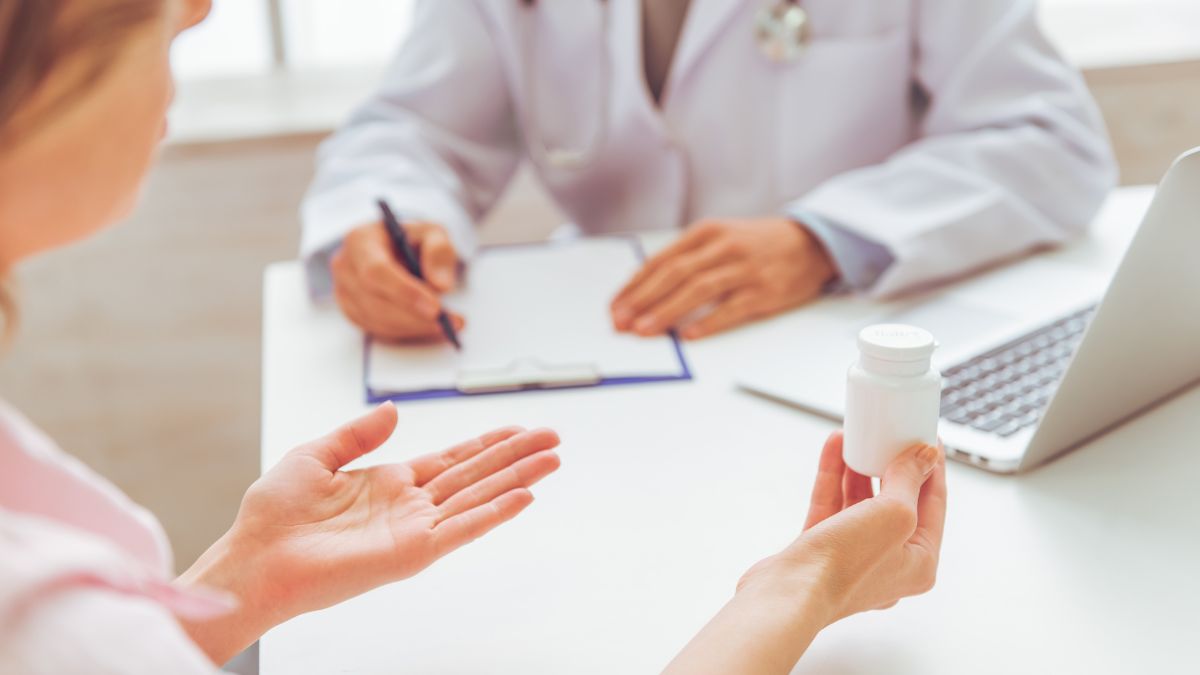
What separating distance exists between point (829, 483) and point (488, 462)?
0.22m

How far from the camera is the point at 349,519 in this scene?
0.76 metres

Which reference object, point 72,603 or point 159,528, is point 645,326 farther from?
point 72,603

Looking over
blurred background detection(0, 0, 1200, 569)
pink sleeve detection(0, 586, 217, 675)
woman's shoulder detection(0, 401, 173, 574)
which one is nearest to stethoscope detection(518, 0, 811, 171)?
blurred background detection(0, 0, 1200, 569)

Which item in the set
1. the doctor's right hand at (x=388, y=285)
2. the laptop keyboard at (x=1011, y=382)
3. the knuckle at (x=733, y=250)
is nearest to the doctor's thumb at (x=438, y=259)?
the doctor's right hand at (x=388, y=285)

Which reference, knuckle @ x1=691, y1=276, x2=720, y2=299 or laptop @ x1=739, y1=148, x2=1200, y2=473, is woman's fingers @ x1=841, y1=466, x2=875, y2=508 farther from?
knuckle @ x1=691, y1=276, x2=720, y2=299

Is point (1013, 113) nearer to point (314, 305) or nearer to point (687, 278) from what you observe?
point (687, 278)

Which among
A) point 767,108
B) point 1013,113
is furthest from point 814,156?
point 1013,113

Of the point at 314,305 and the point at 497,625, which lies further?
the point at 314,305

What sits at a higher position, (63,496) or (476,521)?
(63,496)

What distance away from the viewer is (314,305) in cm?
121

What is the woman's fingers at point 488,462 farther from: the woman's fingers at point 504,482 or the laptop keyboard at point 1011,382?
the laptop keyboard at point 1011,382

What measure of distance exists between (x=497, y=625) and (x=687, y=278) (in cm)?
50

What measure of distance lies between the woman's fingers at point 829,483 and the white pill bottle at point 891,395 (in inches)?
1.0

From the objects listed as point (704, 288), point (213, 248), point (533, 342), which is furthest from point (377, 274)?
point (213, 248)
